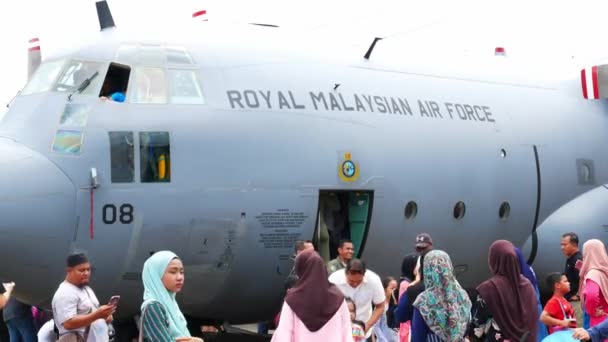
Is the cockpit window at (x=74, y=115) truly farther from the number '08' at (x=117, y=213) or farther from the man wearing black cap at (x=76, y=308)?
the man wearing black cap at (x=76, y=308)

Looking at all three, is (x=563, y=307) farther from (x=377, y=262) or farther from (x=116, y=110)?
(x=116, y=110)

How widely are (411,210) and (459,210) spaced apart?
32.6 inches

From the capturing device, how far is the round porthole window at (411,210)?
1298 centimetres

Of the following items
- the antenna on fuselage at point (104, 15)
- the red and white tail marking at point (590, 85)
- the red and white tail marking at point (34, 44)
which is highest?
the antenna on fuselage at point (104, 15)

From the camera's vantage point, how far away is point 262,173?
11922 mm

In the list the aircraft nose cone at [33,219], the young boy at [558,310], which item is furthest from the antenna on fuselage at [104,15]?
the young boy at [558,310]

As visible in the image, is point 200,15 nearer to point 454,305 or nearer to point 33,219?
point 33,219

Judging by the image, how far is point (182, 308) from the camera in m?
12.1

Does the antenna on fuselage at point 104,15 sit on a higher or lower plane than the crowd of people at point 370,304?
higher

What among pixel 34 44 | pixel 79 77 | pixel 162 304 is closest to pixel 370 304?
pixel 79 77

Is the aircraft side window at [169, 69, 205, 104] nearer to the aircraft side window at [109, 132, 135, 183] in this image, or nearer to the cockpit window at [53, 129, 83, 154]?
the aircraft side window at [109, 132, 135, 183]

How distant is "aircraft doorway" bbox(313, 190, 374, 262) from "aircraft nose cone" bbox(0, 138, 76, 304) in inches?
122

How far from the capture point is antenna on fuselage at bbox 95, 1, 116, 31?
12.2m

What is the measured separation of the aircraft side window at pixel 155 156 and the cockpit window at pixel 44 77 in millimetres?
1362
